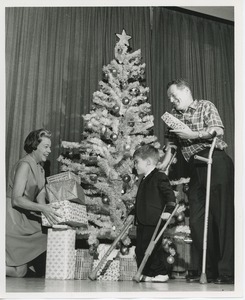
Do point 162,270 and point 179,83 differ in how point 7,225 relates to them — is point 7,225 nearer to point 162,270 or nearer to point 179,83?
point 162,270

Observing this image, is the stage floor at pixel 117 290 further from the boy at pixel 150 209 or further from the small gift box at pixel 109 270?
the small gift box at pixel 109 270

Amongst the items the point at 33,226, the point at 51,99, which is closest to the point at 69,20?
the point at 51,99

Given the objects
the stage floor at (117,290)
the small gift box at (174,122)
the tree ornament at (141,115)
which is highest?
the tree ornament at (141,115)

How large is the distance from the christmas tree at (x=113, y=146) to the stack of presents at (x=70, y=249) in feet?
0.32

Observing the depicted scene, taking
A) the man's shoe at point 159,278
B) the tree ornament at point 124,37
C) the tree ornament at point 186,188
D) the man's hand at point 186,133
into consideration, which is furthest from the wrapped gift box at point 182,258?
the tree ornament at point 124,37

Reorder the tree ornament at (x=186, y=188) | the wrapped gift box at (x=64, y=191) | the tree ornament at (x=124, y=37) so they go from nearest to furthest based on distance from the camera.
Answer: the wrapped gift box at (x=64, y=191)
the tree ornament at (x=186, y=188)
the tree ornament at (x=124, y=37)

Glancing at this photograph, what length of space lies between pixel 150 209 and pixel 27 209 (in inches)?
35.5

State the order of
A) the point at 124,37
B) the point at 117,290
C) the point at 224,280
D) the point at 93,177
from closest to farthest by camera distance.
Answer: the point at 117,290 → the point at 224,280 → the point at 93,177 → the point at 124,37

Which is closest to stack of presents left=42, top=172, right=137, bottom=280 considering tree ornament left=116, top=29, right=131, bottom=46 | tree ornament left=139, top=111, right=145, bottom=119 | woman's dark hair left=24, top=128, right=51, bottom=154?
woman's dark hair left=24, top=128, right=51, bottom=154

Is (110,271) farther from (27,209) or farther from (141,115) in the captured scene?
(141,115)

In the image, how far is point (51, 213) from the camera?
12.1 feet

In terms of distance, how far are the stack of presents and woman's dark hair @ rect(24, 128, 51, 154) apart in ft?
1.15

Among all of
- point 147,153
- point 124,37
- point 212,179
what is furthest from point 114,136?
point 124,37

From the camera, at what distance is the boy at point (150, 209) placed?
3459 mm
